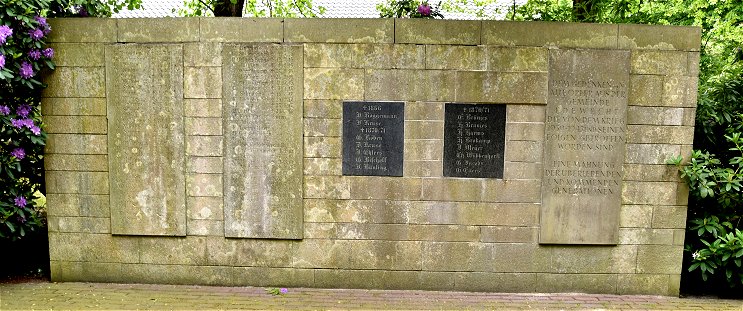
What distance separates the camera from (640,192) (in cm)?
477

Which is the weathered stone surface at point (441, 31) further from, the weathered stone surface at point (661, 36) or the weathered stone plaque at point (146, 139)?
the weathered stone plaque at point (146, 139)

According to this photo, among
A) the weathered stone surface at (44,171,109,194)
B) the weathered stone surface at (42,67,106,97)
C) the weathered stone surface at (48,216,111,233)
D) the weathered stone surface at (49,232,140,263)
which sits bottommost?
the weathered stone surface at (49,232,140,263)

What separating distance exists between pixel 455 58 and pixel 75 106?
4.04 m

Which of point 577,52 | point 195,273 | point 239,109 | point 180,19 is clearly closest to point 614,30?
point 577,52

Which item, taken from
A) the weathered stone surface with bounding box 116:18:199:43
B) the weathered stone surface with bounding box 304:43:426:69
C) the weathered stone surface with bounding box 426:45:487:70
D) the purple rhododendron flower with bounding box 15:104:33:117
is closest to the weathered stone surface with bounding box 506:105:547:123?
the weathered stone surface with bounding box 426:45:487:70

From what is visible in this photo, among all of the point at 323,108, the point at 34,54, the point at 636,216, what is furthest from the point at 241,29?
the point at 636,216

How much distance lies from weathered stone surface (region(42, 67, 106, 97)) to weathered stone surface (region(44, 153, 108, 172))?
0.66 meters

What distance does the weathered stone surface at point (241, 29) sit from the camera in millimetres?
4672

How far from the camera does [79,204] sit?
4.93 meters

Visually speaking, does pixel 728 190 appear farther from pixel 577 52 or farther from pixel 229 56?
pixel 229 56

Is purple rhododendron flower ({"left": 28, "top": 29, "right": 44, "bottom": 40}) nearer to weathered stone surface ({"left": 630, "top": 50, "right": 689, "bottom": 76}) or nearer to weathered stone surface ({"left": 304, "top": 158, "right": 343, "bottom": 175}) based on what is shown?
weathered stone surface ({"left": 304, "top": 158, "right": 343, "bottom": 175})

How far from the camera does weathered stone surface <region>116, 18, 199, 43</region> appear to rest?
185 inches

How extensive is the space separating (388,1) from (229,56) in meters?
2.47

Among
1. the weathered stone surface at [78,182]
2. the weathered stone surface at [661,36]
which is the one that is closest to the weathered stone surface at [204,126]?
A: the weathered stone surface at [78,182]
